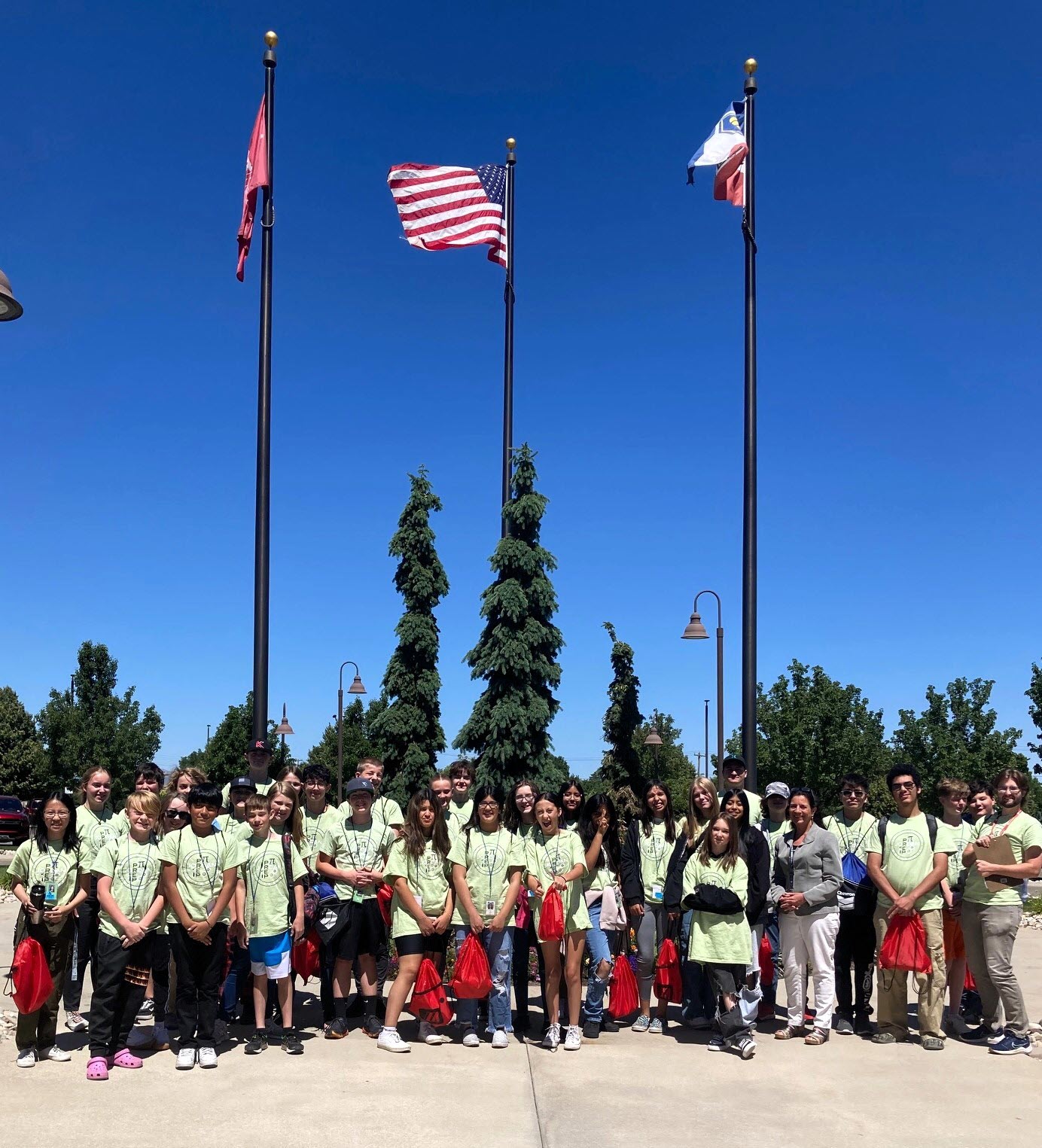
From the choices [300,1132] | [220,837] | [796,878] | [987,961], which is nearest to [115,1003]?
[220,837]

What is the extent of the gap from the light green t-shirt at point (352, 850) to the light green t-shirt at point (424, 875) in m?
0.26

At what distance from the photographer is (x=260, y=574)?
10.7m

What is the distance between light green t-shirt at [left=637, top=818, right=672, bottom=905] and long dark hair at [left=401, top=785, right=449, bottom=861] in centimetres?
162

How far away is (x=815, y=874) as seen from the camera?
24.8ft

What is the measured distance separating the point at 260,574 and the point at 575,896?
5042mm

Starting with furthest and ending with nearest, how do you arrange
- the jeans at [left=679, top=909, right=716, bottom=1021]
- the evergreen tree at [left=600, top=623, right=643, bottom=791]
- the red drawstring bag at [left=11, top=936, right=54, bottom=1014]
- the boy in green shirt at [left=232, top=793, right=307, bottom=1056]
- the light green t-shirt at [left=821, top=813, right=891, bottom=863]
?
the evergreen tree at [left=600, top=623, right=643, bottom=791]
the light green t-shirt at [left=821, top=813, right=891, bottom=863]
the jeans at [left=679, top=909, right=716, bottom=1021]
the boy in green shirt at [left=232, top=793, right=307, bottom=1056]
the red drawstring bag at [left=11, top=936, right=54, bottom=1014]

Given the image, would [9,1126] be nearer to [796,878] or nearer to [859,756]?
[796,878]

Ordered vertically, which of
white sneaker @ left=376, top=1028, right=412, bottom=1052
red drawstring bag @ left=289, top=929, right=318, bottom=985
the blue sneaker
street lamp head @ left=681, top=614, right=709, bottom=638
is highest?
street lamp head @ left=681, top=614, right=709, bottom=638

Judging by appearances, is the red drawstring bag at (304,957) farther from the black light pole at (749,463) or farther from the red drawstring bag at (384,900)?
the black light pole at (749,463)

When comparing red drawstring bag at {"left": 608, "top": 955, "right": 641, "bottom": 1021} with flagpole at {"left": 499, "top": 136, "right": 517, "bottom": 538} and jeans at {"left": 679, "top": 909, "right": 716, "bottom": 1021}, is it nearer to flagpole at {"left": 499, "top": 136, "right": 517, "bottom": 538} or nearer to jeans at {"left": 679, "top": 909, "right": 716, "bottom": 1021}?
jeans at {"left": 679, "top": 909, "right": 716, "bottom": 1021}

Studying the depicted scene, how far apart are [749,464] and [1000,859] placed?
5538 mm

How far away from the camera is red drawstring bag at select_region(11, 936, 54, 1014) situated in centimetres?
643

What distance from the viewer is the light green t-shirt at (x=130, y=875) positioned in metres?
6.71

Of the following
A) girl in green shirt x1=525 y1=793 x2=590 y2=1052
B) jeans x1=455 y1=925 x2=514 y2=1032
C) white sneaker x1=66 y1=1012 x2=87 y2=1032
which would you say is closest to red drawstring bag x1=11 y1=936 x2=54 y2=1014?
white sneaker x1=66 y1=1012 x2=87 y2=1032
